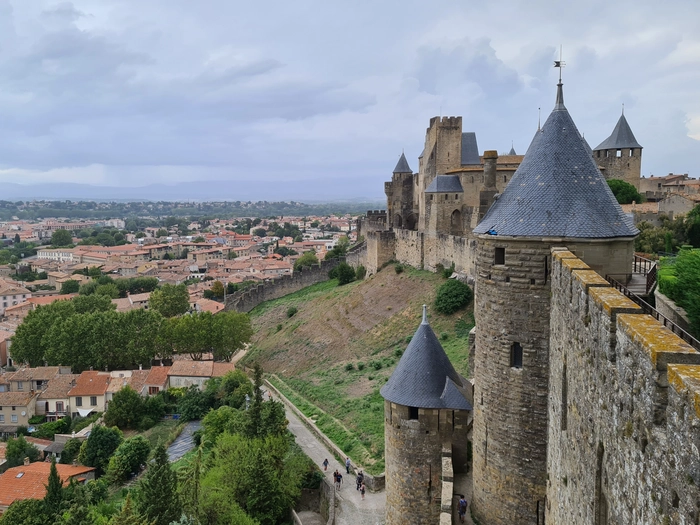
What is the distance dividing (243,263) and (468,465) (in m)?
102

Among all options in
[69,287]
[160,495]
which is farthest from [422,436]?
[69,287]

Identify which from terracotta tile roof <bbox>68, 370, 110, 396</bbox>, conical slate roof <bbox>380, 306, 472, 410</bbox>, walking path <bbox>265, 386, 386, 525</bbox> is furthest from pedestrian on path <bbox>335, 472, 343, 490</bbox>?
terracotta tile roof <bbox>68, 370, 110, 396</bbox>

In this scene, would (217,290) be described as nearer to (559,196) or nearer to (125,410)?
(125,410)

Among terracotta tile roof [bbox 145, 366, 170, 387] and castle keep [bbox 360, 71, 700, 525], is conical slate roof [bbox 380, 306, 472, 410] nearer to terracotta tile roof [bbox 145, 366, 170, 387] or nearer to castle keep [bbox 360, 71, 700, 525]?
castle keep [bbox 360, 71, 700, 525]

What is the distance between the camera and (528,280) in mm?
10828

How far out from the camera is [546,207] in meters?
10.8

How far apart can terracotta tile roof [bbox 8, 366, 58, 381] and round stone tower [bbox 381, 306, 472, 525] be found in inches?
1638

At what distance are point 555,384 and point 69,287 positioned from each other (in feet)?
327

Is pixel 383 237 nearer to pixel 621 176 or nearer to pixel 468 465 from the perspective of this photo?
pixel 621 176

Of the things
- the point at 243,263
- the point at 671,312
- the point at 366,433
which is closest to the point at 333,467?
the point at 366,433

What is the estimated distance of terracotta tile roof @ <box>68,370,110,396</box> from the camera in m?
44.0

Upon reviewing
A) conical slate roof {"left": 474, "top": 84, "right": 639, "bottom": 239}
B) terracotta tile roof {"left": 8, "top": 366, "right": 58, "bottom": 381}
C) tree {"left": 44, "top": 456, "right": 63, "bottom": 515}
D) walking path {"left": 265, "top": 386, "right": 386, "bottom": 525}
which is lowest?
terracotta tile roof {"left": 8, "top": 366, "right": 58, "bottom": 381}

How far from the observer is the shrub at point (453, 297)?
33.6 meters

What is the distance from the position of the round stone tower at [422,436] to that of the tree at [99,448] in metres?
25.9
